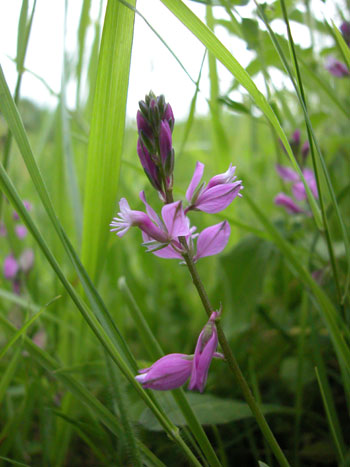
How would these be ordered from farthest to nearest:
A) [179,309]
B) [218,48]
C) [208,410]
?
[179,309]
[208,410]
[218,48]

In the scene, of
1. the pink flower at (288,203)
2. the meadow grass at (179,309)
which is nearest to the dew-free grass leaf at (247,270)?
the meadow grass at (179,309)

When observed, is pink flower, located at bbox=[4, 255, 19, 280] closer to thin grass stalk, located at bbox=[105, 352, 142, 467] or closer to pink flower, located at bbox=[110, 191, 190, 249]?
thin grass stalk, located at bbox=[105, 352, 142, 467]

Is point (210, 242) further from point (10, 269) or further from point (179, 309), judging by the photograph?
point (179, 309)

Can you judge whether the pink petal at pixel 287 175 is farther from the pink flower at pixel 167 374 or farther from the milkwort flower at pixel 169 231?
the pink flower at pixel 167 374

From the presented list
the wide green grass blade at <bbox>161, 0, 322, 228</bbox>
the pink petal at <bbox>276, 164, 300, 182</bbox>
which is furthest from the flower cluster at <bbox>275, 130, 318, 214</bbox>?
the wide green grass blade at <bbox>161, 0, 322, 228</bbox>

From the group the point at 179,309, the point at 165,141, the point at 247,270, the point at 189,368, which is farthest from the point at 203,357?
the point at 179,309

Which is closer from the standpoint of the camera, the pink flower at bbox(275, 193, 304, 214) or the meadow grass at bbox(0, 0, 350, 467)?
the meadow grass at bbox(0, 0, 350, 467)

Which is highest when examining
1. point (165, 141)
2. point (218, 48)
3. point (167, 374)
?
point (218, 48)

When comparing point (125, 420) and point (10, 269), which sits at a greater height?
point (10, 269)

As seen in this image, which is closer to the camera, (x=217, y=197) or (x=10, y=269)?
(x=217, y=197)
